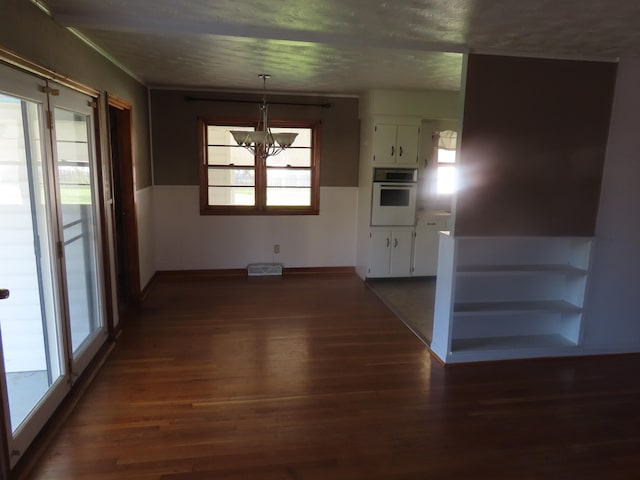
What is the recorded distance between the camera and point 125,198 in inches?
177

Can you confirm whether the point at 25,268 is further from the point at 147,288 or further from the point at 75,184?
the point at 147,288

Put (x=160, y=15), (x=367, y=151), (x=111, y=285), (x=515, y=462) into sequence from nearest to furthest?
(x=515, y=462), (x=160, y=15), (x=111, y=285), (x=367, y=151)

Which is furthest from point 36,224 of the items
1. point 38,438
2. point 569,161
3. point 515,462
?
point 569,161

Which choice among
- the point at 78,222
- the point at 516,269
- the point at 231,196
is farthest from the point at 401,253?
the point at 78,222

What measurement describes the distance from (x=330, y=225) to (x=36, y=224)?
4.01 m

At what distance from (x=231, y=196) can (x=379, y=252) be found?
2098 millimetres

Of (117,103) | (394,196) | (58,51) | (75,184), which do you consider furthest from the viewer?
(394,196)

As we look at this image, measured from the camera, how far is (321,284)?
5.64 meters

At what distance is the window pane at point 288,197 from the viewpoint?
19.3 ft

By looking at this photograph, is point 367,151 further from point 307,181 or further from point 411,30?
point 411,30

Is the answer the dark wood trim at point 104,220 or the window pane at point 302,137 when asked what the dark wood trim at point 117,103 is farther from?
the window pane at point 302,137

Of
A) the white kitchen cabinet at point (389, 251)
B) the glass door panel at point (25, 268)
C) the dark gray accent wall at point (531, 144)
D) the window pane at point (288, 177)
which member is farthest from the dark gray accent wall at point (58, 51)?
the white kitchen cabinet at point (389, 251)

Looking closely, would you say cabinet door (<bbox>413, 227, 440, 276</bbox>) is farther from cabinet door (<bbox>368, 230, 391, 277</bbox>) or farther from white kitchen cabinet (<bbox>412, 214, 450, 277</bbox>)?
cabinet door (<bbox>368, 230, 391, 277</bbox>)

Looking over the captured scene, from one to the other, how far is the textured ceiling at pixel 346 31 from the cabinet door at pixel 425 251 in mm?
2277
